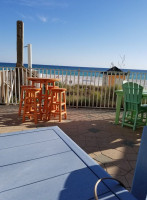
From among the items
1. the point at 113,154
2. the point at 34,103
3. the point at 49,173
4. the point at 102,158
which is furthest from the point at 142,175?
the point at 34,103

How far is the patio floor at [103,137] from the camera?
2.02 meters

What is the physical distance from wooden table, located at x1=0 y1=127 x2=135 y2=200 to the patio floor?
1.14 m

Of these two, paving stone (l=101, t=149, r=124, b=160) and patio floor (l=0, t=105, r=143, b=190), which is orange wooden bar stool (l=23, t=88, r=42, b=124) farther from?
paving stone (l=101, t=149, r=124, b=160)

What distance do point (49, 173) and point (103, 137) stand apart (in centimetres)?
242

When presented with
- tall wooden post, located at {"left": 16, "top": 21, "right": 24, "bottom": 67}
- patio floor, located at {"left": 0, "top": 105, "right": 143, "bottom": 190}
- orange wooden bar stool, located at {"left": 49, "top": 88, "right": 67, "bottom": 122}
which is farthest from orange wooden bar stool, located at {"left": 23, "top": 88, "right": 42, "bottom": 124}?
tall wooden post, located at {"left": 16, "top": 21, "right": 24, "bottom": 67}

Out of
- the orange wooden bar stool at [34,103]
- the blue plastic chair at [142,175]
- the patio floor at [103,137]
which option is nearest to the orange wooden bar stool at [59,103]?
the patio floor at [103,137]

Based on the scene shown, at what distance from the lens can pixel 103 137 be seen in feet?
Result: 9.76

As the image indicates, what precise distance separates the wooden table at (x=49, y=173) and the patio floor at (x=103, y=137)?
114 centimetres

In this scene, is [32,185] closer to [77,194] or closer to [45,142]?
[77,194]

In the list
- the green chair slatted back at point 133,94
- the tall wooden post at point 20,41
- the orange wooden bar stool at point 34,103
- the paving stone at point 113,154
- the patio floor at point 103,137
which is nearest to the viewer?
the patio floor at point 103,137

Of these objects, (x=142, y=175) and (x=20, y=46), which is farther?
(x=20, y=46)

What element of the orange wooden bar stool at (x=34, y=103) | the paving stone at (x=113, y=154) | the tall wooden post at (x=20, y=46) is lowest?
the paving stone at (x=113, y=154)

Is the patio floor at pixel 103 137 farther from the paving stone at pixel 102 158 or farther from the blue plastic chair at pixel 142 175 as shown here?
the blue plastic chair at pixel 142 175

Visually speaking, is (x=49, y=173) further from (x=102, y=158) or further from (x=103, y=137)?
(x=103, y=137)
